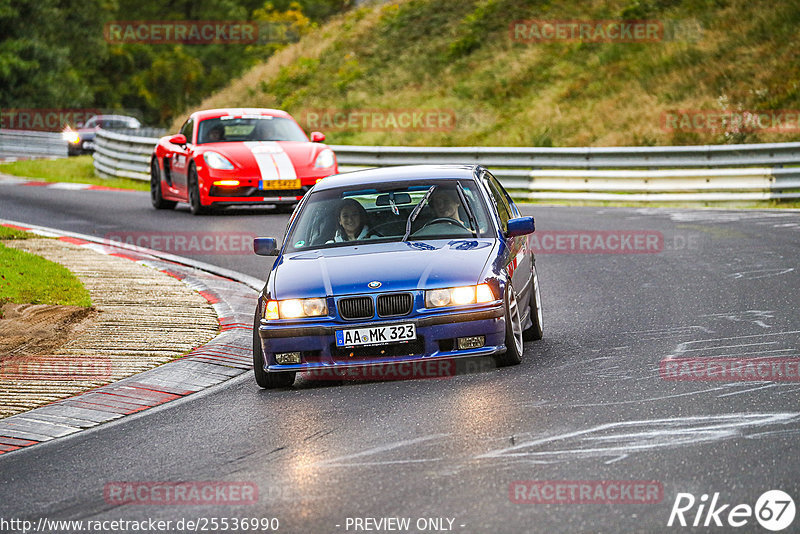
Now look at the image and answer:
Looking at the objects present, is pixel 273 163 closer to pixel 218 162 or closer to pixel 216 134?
pixel 218 162

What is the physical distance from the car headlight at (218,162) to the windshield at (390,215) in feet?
31.7

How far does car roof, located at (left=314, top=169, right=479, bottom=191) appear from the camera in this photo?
30.9 feet

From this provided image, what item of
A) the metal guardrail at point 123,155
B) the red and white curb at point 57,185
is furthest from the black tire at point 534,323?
the metal guardrail at point 123,155

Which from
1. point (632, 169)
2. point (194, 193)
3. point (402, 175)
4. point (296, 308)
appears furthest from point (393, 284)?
point (632, 169)

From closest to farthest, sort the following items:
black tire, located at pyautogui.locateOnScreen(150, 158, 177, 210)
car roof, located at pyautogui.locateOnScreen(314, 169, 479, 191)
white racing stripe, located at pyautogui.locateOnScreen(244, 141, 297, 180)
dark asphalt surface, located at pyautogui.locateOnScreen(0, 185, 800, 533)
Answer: dark asphalt surface, located at pyautogui.locateOnScreen(0, 185, 800, 533) → car roof, located at pyautogui.locateOnScreen(314, 169, 479, 191) → white racing stripe, located at pyautogui.locateOnScreen(244, 141, 297, 180) → black tire, located at pyautogui.locateOnScreen(150, 158, 177, 210)

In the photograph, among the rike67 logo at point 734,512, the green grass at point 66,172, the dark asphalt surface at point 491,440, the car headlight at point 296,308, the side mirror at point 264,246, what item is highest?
the side mirror at point 264,246

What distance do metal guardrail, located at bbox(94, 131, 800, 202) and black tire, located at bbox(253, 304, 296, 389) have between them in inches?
564

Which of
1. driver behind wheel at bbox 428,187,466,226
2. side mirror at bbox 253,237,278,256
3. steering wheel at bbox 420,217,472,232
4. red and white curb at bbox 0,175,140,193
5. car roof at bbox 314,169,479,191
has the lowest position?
red and white curb at bbox 0,175,140,193

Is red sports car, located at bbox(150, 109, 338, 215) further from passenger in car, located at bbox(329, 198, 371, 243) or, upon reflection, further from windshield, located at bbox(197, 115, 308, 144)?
passenger in car, located at bbox(329, 198, 371, 243)

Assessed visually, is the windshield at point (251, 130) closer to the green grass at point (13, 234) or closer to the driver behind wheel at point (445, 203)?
the green grass at point (13, 234)

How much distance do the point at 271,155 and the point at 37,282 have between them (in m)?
6.91

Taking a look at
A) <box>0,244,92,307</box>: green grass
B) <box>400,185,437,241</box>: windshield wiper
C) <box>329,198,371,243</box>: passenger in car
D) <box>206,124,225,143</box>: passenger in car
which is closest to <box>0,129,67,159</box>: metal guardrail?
<box>206,124,225,143</box>: passenger in car

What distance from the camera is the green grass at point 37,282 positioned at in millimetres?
11703

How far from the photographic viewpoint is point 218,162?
18969 mm
